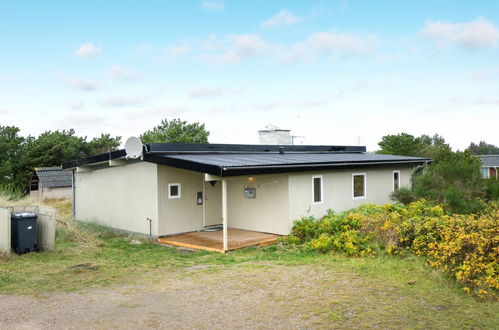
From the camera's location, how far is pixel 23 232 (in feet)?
31.1

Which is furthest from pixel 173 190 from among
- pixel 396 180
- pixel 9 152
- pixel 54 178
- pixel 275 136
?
pixel 9 152

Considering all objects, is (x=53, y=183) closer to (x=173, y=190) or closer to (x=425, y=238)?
(x=173, y=190)

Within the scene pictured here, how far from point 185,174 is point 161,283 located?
18.8ft

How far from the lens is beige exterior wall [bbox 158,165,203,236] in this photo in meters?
12.1

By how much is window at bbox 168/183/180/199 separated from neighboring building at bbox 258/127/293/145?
21.1 ft

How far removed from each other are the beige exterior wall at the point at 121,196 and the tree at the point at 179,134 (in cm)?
2781

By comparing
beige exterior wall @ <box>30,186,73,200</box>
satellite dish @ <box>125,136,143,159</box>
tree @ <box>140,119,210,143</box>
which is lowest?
beige exterior wall @ <box>30,186,73,200</box>

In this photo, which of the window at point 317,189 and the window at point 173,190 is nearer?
the window at point 173,190

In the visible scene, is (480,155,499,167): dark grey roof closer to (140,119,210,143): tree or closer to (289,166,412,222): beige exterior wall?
(289,166,412,222): beige exterior wall

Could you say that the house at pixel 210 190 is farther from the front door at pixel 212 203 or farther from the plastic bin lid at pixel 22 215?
the plastic bin lid at pixel 22 215

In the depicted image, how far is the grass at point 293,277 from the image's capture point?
543 centimetres

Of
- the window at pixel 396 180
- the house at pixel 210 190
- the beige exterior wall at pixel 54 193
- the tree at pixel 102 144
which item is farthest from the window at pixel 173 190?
the tree at pixel 102 144

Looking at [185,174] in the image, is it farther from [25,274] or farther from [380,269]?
[380,269]

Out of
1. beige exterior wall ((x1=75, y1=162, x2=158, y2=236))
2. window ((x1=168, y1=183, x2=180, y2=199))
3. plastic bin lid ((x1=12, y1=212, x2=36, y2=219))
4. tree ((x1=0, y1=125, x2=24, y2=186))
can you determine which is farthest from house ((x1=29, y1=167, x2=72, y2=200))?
plastic bin lid ((x1=12, y1=212, x2=36, y2=219))
